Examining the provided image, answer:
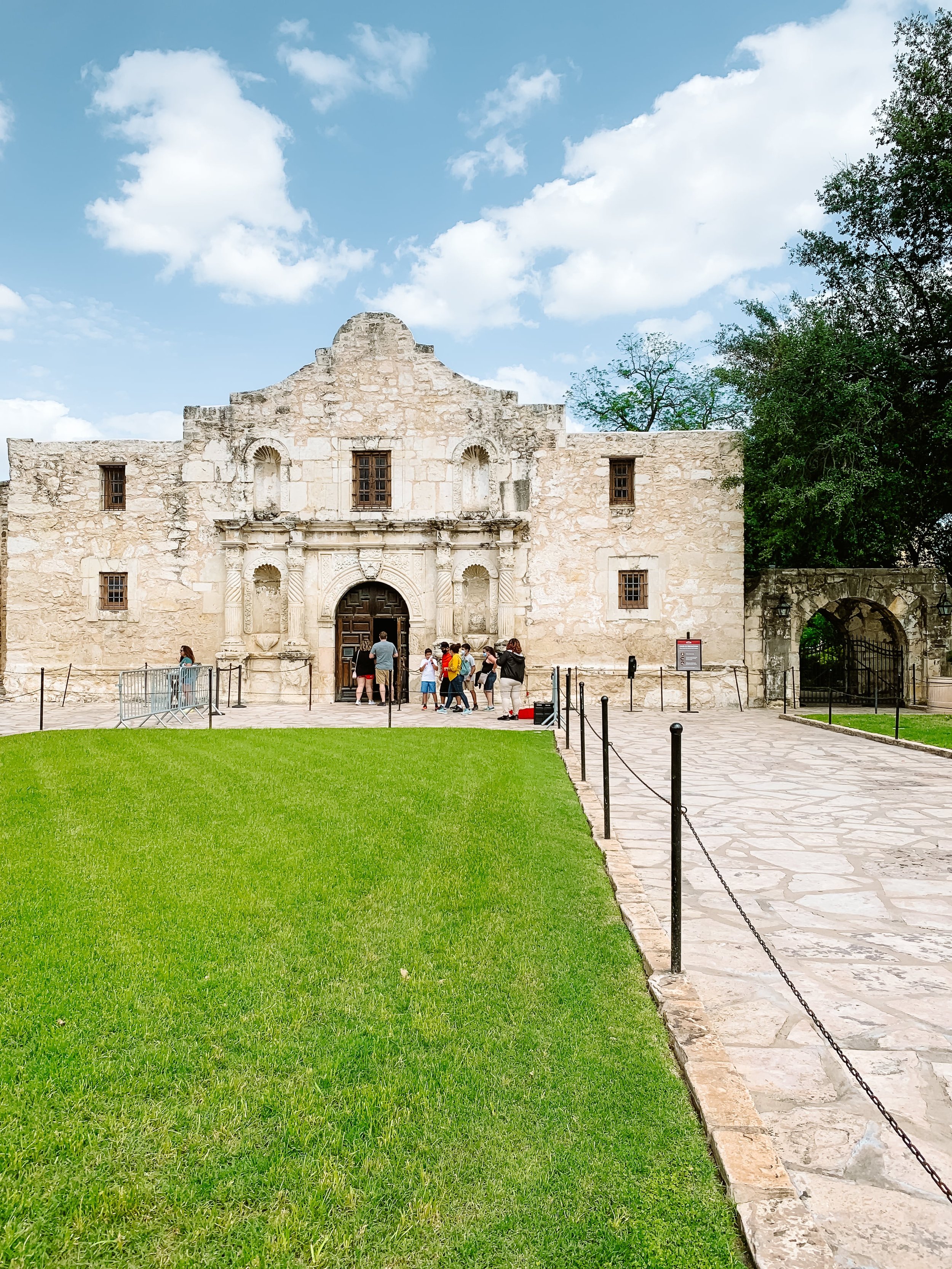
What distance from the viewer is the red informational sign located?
1953 centimetres

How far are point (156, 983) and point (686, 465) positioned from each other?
18.8 meters

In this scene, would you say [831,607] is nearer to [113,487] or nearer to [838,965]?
[838,965]

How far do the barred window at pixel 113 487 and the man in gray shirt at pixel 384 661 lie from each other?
26.2ft

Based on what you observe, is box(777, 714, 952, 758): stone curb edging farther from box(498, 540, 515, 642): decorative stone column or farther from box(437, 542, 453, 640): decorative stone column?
box(437, 542, 453, 640): decorative stone column

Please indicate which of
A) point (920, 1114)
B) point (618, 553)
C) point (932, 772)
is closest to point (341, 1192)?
point (920, 1114)

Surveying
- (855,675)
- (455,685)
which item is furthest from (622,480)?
(855,675)

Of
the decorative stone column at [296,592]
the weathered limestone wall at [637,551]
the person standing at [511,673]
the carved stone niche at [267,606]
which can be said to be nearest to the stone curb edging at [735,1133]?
the person standing at [511,673]

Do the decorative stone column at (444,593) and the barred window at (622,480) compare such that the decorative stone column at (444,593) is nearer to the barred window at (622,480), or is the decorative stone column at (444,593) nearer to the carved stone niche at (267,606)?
the carved stone niche at (267,606)

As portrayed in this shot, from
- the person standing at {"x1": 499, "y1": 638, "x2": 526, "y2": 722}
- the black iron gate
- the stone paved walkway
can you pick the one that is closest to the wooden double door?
the person standing at {"x1": 499, "y1": 638, "x2": 526, "y2": 722}

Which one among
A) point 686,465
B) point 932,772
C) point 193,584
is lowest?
point 932,772

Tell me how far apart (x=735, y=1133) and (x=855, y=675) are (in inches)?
874

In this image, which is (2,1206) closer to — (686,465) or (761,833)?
(761,833)

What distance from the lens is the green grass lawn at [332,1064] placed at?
213 centimetres

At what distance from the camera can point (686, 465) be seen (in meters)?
20.2
